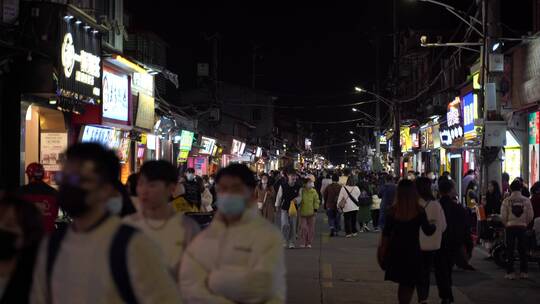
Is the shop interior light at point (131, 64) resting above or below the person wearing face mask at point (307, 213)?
above

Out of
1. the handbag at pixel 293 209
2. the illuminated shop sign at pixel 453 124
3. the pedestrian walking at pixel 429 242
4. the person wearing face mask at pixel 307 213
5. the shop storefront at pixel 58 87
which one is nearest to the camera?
the pedestrian walking at pixel 429 242

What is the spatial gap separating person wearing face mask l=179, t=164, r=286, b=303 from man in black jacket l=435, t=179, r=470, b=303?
5747mm

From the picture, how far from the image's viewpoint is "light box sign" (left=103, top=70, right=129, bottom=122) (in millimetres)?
17516

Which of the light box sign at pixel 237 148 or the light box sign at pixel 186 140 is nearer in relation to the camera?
the light box sign at pixel 186 140

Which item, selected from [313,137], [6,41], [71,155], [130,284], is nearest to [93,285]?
[130,284]

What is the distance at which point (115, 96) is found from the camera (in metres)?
18.5

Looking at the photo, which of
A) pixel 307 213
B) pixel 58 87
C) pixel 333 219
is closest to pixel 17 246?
pixel 58 87

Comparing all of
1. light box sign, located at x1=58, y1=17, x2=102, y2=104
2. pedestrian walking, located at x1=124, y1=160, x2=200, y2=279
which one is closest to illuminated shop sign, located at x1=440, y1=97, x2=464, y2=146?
light box sign, located at x1=58, y1=17, x2=102, y2=104

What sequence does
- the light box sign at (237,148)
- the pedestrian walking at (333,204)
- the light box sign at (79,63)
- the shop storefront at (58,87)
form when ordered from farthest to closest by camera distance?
1. the light box sign at (237,148)
2. the pedestrian walking at (333,204)
3. the light box sign at (79,63)
4. the shop storefront at (58,87)

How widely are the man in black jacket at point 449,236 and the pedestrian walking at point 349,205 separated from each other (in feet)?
24.6

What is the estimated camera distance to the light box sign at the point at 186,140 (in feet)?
96.3

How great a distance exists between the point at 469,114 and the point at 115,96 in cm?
1300

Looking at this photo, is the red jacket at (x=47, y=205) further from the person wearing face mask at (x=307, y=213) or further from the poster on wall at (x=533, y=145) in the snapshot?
the poster on wall at (x=533, y=145)

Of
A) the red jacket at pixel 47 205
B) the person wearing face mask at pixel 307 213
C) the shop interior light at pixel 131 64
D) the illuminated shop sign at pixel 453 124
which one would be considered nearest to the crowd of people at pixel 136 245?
the red jacket at pixel 47 205
